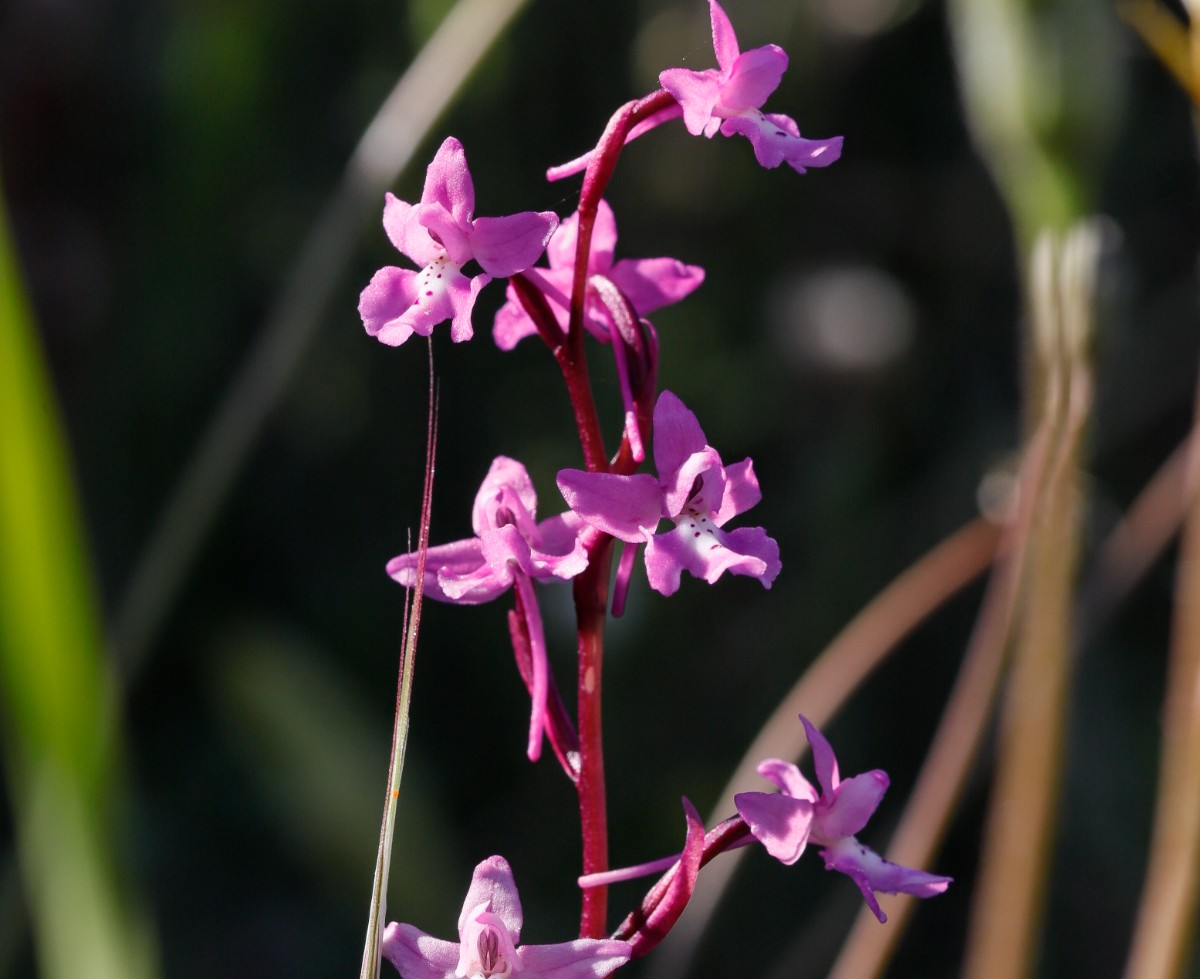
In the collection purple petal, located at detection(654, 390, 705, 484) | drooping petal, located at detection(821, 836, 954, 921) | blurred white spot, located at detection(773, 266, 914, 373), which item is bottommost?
drooping petal, located at detection(821, 836, 954, 921)

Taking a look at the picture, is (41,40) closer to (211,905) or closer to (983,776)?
(211,905)

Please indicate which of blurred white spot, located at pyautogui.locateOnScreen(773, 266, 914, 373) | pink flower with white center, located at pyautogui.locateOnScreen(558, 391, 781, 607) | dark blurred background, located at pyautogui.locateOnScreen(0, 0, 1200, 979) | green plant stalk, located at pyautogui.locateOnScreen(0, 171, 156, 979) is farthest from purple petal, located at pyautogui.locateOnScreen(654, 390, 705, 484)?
blurred white spot, located at pyautogui.locateOnScreen(773, 266, 914, 373)

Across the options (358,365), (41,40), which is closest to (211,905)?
(358,365)

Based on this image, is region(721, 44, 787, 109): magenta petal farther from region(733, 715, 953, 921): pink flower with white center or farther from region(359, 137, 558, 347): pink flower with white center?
region(733, 715, 953, 921): pink flower with white center

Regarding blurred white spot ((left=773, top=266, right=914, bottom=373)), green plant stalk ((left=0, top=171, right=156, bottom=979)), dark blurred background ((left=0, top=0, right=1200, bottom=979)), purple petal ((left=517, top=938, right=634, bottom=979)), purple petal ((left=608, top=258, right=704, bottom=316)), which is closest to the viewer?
purple petal ((left=517, top=938, right=634, bottom=979))

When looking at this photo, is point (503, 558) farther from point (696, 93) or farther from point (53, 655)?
point (53, 655)

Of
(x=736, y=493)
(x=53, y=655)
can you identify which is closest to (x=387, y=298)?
(x=736, y=493)
